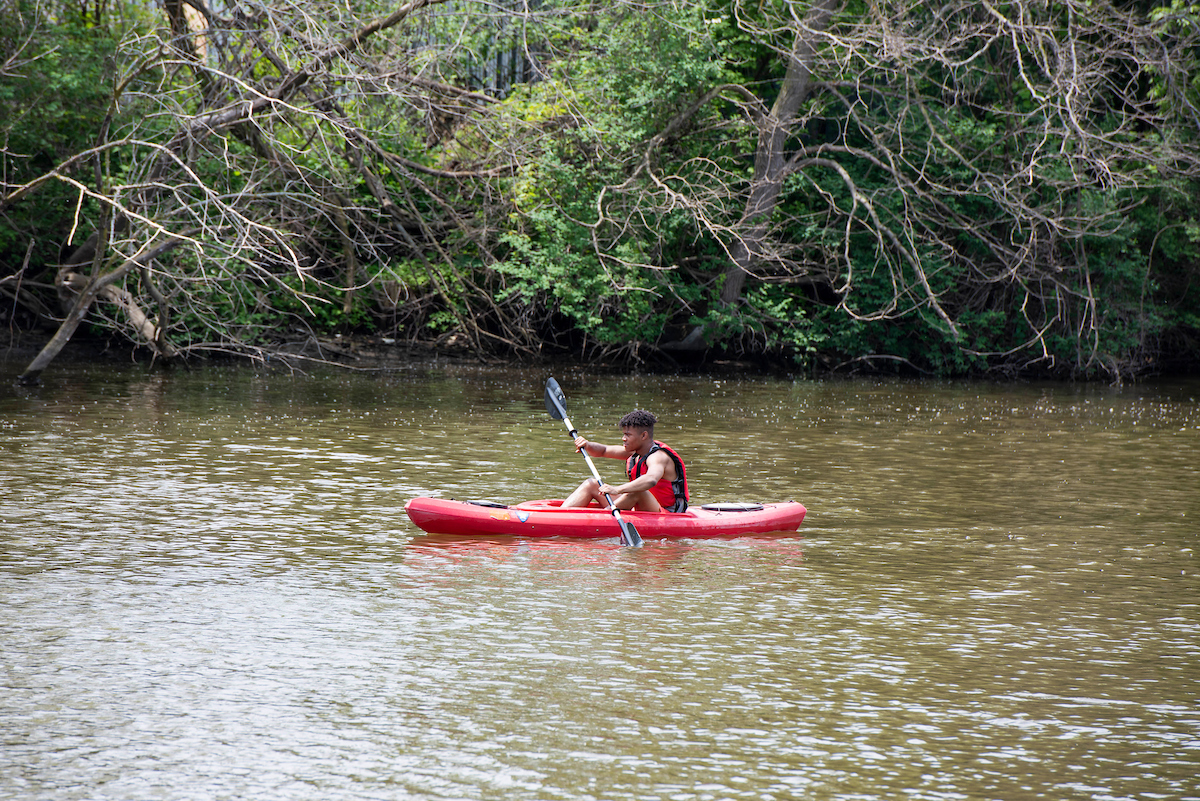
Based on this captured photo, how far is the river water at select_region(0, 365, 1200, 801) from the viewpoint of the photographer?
13.9ft

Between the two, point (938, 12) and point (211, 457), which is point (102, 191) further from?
point (938, 12)

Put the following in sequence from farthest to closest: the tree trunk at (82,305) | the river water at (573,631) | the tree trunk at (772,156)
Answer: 1. the tree trunk at (772,156)
2. the tree trunk at (82,305)
3. the river water at (573,631)

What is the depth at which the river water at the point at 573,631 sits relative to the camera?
425 centimetres

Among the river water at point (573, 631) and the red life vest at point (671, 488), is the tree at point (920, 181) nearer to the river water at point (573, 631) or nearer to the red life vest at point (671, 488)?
the river water at point (573, 631)

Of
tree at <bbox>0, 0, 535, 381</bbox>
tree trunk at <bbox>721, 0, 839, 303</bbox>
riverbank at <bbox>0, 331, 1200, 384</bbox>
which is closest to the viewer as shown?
tree at <bbox>0, 0, 535, 381</bbox>

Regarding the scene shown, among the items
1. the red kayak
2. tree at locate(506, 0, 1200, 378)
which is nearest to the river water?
the red kayak

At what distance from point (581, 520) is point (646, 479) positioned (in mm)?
521

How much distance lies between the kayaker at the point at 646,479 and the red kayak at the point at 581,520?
118mm

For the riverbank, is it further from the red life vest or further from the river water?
the red life vest

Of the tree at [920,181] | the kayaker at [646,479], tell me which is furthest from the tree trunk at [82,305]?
the kayaker at [646,479]

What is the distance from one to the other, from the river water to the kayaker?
17.9 inches

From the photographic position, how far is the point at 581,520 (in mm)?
8180

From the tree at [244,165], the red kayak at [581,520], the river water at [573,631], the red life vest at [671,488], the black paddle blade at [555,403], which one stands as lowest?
the river water at [573,631]

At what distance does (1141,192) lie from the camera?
20.7m
